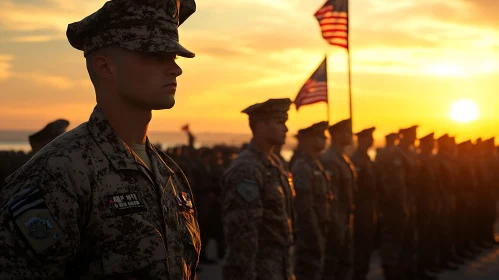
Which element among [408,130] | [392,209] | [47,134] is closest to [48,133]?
[47,134]

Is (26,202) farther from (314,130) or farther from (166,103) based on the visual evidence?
(314,130)

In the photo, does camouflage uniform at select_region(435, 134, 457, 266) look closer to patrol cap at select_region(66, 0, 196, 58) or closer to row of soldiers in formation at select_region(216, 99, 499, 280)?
row of soldiers in formation at select_region(216, 99, 499, 280)

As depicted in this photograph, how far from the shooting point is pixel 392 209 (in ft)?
34.2

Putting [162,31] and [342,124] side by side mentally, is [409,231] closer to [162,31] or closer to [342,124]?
[342,124]

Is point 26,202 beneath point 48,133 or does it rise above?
beneath

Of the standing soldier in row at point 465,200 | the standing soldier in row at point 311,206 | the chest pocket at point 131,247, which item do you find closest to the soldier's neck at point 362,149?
Result: the standing soldier in row at point 311,206

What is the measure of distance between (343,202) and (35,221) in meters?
7.08

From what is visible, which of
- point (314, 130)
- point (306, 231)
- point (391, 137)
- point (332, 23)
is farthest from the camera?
point (332, 23)

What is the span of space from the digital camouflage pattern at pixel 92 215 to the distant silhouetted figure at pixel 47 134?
403cm

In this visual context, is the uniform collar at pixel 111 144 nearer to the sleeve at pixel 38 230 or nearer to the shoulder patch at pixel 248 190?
the sleeve at pixel 38 230

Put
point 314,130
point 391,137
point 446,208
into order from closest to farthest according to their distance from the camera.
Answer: point 314,130
point 391,137
point 446,208

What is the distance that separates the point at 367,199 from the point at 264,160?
15.5ft

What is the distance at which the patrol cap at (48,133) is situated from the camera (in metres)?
6.43

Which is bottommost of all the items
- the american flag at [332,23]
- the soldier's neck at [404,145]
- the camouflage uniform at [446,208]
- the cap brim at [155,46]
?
the camouflage uniform at [446,208]
